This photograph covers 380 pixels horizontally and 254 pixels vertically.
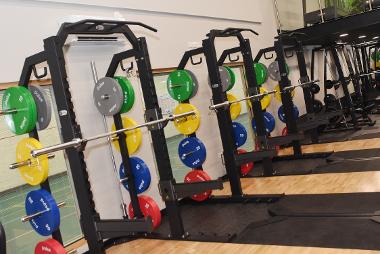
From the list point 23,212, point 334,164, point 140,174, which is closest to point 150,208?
point 140,174

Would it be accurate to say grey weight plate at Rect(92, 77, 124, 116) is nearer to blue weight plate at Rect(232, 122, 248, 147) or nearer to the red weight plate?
the red weight plate

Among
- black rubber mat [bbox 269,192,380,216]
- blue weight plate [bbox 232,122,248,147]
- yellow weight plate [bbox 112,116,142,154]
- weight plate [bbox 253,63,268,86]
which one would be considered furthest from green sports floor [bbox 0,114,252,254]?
black rubber mat [bbox 269,192,380,216]

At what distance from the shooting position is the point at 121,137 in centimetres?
323

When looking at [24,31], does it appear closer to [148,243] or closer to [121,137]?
→ [121,137]

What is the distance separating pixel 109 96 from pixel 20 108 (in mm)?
754

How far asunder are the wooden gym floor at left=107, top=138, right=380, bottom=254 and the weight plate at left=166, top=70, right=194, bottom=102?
137 centimetres

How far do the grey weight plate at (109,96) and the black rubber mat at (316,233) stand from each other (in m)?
1.45

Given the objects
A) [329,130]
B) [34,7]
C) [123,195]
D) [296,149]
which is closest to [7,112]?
[34,7]

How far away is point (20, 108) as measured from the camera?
2.48 meters

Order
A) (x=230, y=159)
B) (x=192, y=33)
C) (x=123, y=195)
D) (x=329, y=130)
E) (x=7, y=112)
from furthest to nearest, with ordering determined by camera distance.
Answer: (x=329, y=130)
(x=192, y=33)
(x=230, y=159)
(x=123, y=195)
(x=7, y=112)

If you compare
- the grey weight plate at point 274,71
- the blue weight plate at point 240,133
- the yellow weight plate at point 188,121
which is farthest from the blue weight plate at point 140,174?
the grey weight plate at point 274,71

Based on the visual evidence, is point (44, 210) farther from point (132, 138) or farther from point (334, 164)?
point (334, 164)

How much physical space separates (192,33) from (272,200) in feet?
7.76

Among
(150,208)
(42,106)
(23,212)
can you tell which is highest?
(42,106)
